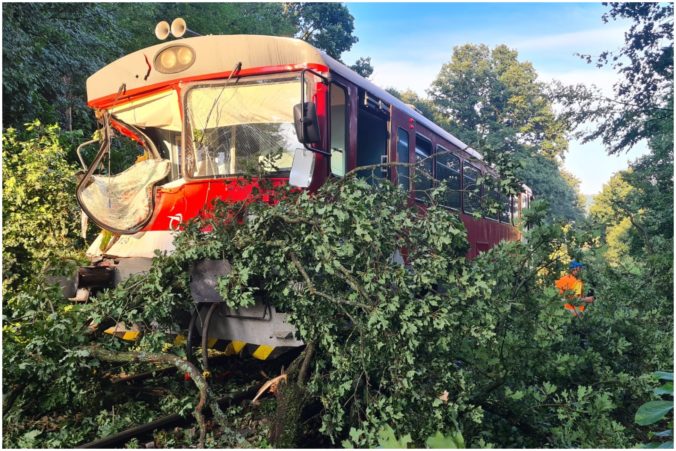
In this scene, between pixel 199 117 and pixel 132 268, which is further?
pixel 199 117

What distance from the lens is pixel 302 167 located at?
5.24 metres

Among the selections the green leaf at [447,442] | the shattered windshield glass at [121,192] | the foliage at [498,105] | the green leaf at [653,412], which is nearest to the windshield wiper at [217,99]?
the shattered windshield glass at [121,192]

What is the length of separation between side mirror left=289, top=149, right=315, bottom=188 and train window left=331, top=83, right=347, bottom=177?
960mm

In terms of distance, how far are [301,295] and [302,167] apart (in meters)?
1.35

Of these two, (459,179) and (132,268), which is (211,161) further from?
(459,179)

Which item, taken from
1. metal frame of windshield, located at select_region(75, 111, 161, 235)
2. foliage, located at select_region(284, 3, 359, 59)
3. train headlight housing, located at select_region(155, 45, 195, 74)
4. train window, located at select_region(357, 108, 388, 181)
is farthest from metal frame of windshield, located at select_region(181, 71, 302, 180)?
foliage, located at select_region(284, 3, 359, 59)

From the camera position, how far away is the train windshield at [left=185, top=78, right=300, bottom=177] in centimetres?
560

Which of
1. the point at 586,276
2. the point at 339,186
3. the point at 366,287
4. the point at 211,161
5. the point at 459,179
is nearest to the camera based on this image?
the point at 366,287

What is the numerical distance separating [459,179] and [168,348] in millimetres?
5889

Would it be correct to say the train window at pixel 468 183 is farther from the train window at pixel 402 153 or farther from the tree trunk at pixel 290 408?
the tree trunk at pixel 290 408

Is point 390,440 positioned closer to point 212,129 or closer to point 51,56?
point 212,129

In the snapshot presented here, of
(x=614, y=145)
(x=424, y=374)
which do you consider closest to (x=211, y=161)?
(x=424, y=374)

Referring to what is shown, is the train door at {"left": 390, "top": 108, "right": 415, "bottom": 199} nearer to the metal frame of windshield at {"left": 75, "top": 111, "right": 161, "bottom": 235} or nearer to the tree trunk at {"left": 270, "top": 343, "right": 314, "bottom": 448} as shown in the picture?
the metal frame of windshield at {"left": 75, "top": 111, "right": 161, "bottom": 235}

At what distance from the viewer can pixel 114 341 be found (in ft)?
A: 16.6
